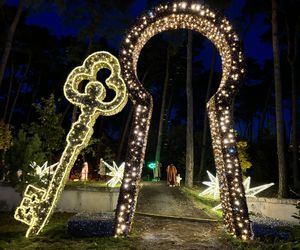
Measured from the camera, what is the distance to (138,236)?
9219 mm

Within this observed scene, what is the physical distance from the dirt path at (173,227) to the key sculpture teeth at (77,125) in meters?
2.31

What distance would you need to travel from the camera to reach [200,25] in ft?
32.8

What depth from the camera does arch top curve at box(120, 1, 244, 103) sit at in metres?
9.42

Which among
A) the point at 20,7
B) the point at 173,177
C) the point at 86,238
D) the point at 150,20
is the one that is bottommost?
the point at 86,238

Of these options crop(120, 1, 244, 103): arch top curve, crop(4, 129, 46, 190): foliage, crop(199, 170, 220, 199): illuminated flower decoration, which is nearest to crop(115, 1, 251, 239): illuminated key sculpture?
crop(120, 1, 244, 103): arch top curve

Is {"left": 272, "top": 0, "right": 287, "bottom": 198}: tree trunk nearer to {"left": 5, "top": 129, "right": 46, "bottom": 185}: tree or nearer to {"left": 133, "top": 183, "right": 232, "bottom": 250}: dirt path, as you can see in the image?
{"left": 133, "top": 183, "right": 232, "bottom": 250}: dirt path

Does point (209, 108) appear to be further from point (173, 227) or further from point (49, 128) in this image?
point (49, 128)

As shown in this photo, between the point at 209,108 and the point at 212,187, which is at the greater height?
the point at 209,108

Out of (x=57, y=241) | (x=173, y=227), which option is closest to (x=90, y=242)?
(x=57, y=241)

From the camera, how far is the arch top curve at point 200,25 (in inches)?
371

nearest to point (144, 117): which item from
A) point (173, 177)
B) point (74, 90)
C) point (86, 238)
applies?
point (74, 90)

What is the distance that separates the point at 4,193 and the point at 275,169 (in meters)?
17.4

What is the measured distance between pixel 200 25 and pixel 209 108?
2.14 meters

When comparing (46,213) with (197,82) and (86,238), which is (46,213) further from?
(197,82)
